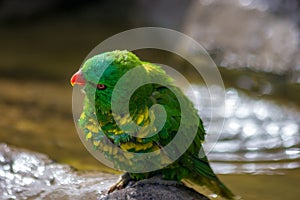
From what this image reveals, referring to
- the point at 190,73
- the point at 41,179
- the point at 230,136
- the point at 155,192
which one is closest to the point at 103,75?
the point at 155,192

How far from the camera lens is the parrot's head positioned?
2.74 m

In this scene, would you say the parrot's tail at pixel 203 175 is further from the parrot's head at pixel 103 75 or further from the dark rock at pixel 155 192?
the parrot's head at pixel 103 75

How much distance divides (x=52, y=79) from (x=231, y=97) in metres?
1.94

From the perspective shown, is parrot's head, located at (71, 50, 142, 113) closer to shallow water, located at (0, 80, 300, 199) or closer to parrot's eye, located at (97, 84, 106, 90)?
parrot's eye, located at (97, 84, 106, 90)

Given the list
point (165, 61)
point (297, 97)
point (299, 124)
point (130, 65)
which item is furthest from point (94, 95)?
point (165, 61)

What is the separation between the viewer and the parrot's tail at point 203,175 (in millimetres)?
3020

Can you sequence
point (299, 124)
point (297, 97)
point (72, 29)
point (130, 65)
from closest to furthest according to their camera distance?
1. point (130, 65)
2. point (299, 124)
3. point (297, 97)
4. point (72, 29)

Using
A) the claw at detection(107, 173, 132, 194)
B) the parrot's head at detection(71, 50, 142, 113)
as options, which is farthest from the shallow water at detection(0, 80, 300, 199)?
the parrot's head at detection(71, 50, 142, 113)

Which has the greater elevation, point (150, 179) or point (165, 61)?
point (165, 61)

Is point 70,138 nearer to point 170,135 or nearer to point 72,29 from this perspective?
point 170,135

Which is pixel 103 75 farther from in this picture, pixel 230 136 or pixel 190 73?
pixel 190 73

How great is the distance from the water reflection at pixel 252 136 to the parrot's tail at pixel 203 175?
96cm

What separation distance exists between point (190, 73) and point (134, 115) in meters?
3.14

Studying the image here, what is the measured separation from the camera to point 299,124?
15.9 ft
